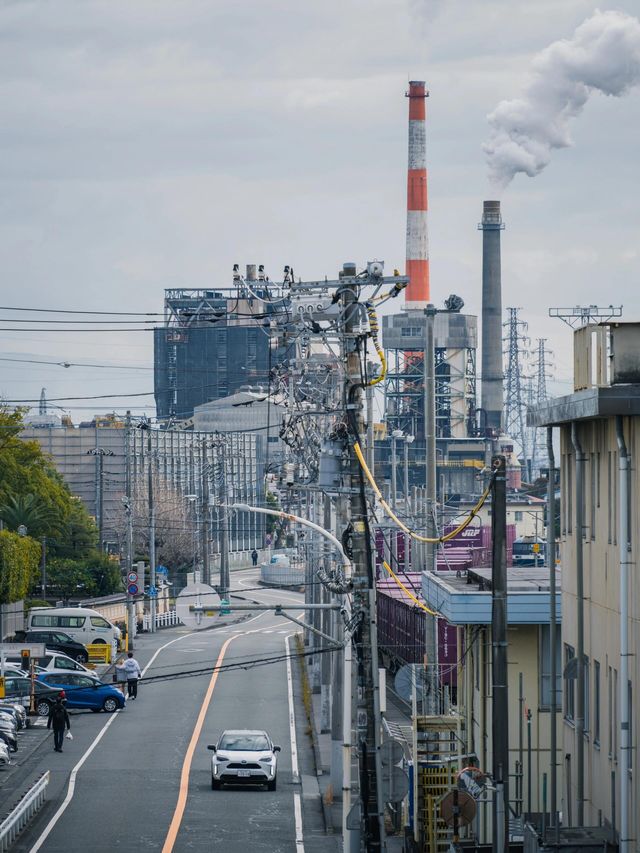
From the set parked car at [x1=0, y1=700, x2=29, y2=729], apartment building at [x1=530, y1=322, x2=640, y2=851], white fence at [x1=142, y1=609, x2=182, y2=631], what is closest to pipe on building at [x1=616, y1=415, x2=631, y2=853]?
apartment building at [x1=530, y1=322, x2=640, y2=851]

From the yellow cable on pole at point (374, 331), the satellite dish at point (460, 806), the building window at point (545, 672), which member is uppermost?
the yellow cable on pole at point (374, 331)

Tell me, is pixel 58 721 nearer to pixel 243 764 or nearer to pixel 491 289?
pixel 243 764

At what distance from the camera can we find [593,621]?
73.5 feet

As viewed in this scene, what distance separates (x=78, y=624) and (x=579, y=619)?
4543 centimetres

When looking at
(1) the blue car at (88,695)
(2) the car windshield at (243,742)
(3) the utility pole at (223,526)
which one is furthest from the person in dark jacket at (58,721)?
(3) the utility pole at (223,526)

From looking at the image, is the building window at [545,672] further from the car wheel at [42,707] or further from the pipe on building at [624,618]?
the car wheel at [42,707]

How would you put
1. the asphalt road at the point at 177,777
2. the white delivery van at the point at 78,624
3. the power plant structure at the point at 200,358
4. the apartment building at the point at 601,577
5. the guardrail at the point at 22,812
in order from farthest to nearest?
1. the power plant structure at the point at 200,358
2. the white delivery van at the point at 78,624
3. the asphalt road at the point at 177,777
4. the guardrail at the point at 22,812
5. the apartment building at the point at 601,577

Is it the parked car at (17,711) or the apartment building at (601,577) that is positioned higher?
the apartment building at (601,577)

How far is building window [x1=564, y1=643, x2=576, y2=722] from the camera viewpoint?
23875mm

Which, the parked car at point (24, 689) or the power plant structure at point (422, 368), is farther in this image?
the power plant structure at point (422, 368)

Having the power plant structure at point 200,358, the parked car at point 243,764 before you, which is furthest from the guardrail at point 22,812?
the power plant structure at point 200,358

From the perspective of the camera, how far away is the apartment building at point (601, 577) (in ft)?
64.8

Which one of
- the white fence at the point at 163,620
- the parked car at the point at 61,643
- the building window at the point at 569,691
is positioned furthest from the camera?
the white fence at the point at 163,620

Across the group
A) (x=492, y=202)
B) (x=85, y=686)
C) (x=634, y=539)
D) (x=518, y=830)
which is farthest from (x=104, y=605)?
(x=492, y=202)
